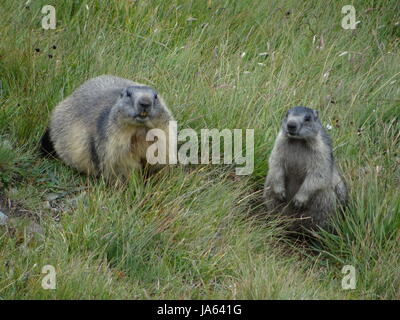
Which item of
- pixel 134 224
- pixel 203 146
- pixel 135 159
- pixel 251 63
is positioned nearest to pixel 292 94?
pixel 251 63

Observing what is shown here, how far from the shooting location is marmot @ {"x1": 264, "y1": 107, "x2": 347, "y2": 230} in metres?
6.54

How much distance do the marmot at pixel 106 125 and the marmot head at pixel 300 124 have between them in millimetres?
1025

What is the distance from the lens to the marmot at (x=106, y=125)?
20.6 ft

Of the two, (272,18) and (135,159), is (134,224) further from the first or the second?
(272,18)

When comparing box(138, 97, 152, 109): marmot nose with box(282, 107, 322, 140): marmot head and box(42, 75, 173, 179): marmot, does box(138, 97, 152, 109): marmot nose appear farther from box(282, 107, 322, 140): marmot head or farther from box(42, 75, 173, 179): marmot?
box(282, 107, 322, 140): marmot head

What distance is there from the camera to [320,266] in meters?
6.27

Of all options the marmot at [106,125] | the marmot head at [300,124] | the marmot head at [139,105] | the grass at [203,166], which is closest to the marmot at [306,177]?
the marmot head at [300,124]

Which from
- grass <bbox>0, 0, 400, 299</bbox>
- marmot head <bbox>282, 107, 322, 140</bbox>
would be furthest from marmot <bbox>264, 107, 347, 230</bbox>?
grass <bbox>0, 0, 400, 299</bbox>

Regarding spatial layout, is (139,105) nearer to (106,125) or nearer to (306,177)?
(106,125)

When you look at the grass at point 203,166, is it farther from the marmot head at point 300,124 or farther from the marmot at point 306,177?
the marmot head at point 300,124

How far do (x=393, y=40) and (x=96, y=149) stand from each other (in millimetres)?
4297

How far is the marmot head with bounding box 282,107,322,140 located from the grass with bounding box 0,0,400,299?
0.66 metres

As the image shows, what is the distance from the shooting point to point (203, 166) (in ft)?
22.2

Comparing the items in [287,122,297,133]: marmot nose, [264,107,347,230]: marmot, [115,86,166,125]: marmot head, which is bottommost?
[264,107,347,230]: marmot
